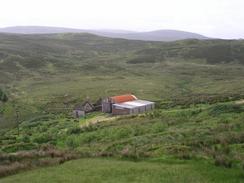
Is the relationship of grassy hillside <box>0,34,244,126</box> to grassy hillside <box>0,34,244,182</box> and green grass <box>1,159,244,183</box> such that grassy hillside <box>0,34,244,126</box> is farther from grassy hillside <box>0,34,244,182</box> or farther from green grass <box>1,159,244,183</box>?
green grass <box>1,159,244,183</box>

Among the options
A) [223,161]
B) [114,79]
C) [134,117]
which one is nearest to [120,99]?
[134,117]

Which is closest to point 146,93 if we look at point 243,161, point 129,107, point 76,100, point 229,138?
point 76,100

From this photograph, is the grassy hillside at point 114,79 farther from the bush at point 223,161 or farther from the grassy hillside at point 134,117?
the bush at point 223,161

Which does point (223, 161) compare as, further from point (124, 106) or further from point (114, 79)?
point (114, 79)

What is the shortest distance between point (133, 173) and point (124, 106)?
5342 cm

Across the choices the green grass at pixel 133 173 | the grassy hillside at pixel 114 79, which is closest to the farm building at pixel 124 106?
the grassy hillside at pixel 114 79

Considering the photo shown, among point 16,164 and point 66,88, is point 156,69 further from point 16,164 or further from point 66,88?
point 16,164

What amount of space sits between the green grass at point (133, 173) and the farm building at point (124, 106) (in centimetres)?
4990

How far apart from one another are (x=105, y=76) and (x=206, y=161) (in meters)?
128

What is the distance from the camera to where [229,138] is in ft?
91.5

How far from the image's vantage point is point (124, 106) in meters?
73.1

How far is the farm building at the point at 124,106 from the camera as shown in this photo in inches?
2857

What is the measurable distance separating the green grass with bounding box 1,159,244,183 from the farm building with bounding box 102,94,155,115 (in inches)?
1965

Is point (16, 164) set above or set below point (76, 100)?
above
